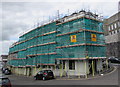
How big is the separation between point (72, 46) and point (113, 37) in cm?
3090

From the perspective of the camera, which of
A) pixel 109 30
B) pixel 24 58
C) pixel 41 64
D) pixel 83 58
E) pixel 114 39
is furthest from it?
pixel 109 30

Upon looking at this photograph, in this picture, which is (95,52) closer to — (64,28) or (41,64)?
(64,28)

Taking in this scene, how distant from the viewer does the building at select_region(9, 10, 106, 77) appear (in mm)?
18609

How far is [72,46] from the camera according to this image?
19703 mm

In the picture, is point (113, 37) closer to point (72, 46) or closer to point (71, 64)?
point (72, 46)

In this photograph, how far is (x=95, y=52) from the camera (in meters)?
19.7

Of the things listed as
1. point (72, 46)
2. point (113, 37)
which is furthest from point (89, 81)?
point (113, 37)

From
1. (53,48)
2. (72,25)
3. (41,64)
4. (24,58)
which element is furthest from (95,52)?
(24,58)

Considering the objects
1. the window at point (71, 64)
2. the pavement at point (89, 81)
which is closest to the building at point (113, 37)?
the window at point (71, 64)

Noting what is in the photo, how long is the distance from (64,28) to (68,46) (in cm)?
347

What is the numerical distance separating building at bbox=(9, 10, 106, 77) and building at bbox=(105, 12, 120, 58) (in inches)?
915

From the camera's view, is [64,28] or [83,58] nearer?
[83,58]

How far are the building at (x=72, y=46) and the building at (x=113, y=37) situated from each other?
2323cm

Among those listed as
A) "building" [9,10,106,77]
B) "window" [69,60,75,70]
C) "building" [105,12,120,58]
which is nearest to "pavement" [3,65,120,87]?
"building" [9,10,106,77]
